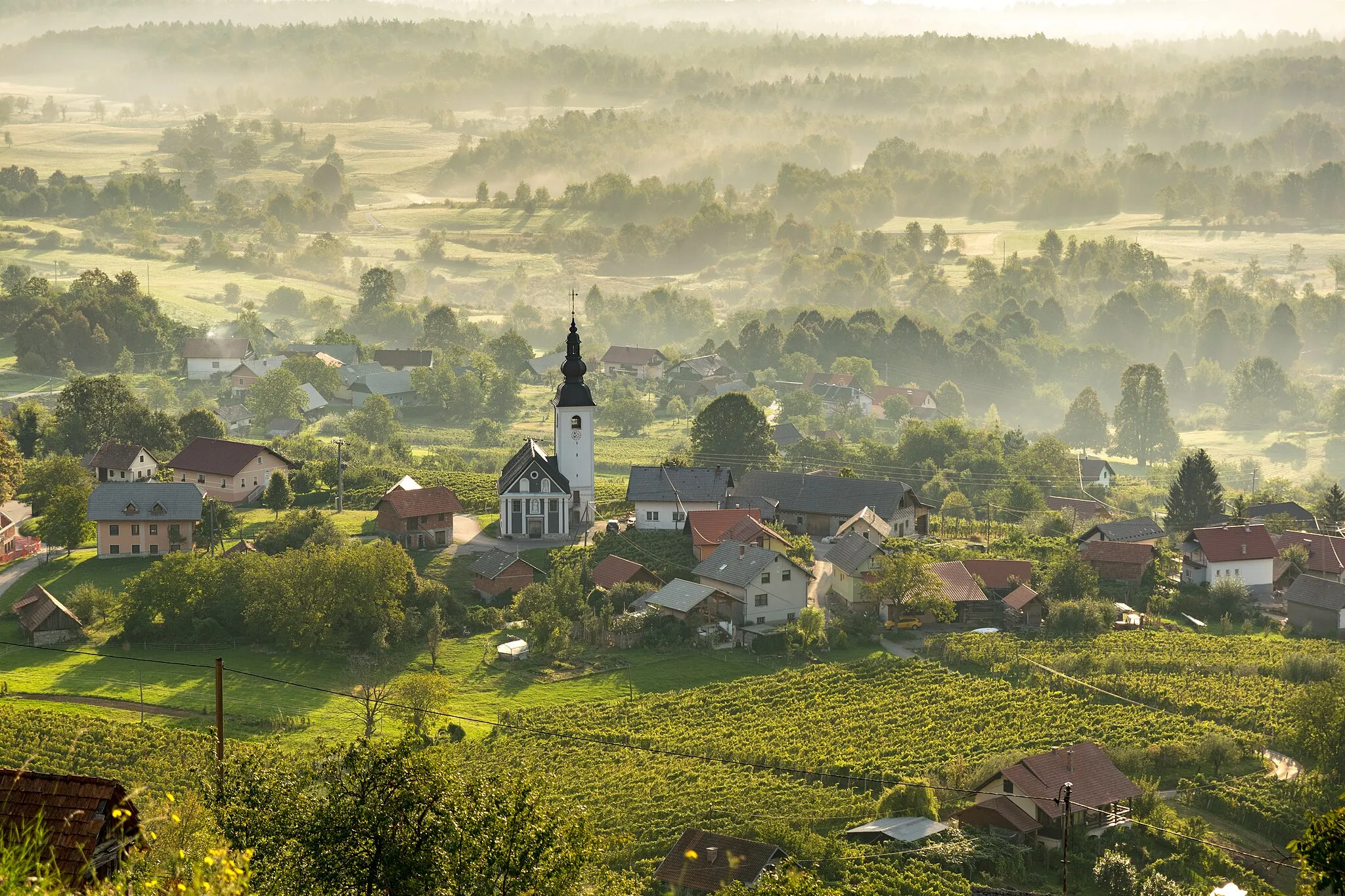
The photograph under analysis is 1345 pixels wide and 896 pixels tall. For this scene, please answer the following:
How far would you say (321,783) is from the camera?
859 inches

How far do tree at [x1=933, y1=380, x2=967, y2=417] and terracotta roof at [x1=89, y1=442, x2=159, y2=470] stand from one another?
67.4 meters

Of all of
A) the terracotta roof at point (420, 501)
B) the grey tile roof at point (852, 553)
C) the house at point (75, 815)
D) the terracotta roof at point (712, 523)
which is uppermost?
the house at point (75, 815)

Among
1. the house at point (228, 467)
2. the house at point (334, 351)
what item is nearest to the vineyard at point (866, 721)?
the house at point (228, 467)

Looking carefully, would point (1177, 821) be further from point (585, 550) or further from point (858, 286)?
point (858, 286)

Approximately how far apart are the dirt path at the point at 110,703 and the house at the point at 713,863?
16.1m

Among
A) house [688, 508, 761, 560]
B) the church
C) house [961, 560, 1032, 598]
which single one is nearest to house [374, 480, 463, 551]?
the church

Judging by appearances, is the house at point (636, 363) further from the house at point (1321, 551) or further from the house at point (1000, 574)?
the house at point (1000, 574)

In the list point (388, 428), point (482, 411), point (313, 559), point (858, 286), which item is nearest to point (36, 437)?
point (388, 428)

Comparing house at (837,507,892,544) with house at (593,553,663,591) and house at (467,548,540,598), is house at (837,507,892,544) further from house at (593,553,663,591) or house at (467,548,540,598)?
house at (467,548,540,598)

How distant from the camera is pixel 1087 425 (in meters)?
110

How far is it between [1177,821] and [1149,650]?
14.2 metres

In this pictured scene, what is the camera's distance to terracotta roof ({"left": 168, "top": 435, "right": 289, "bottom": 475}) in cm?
5944

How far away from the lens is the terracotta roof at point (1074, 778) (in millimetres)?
33688

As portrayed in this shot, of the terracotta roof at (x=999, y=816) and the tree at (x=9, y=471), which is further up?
the tree at (x=9, y=471)
